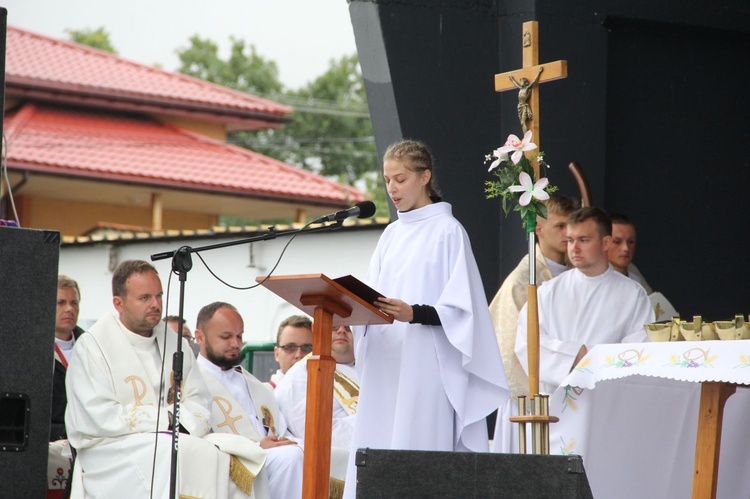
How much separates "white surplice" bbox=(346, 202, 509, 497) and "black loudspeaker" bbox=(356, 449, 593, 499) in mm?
804

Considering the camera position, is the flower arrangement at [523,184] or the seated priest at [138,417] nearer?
the flower arrangement at [523,184]

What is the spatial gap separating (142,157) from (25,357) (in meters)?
15.9

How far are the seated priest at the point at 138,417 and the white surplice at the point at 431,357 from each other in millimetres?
905

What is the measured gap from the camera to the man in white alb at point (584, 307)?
247 inches

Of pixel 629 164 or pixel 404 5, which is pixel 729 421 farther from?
pixel 404 5

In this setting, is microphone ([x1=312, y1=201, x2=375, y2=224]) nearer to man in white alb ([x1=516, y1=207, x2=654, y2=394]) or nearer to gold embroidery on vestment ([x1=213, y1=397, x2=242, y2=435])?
man in white alb ([x1=516, y1=207, x2=654, y2=394])

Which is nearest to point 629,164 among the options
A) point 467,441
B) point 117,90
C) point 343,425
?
point 343,425

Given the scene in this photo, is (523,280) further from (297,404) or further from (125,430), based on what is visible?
(125,430)

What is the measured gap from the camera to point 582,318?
6492 millimetres

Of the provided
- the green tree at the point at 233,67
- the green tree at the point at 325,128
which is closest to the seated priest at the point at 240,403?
the green tree at the point at 325,128

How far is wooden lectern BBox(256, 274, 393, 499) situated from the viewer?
15.9 feet

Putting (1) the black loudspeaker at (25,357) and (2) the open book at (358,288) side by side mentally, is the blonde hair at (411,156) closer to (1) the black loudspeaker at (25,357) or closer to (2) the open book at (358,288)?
(2) the open book at (358,288)

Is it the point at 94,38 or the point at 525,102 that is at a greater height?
the point at 94,38

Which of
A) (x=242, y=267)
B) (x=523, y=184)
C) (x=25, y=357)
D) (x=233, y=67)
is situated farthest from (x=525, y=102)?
(x=233, y=67)
